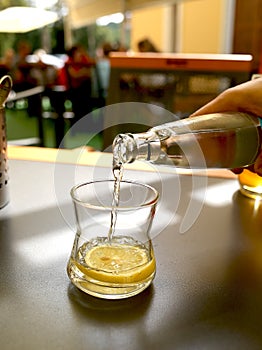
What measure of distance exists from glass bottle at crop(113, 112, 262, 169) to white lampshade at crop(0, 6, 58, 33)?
0.65 m

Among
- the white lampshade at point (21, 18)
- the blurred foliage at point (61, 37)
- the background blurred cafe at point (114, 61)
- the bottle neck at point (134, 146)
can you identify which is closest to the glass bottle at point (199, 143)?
the bottle neck at point (134, 146)

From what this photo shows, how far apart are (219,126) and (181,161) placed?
60 millimetres

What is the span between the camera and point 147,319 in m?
0.40

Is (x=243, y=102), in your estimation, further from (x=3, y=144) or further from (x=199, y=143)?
(x=3, y=144)

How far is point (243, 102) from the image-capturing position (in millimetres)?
557

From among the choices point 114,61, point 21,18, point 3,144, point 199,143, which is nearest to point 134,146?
point 199,143

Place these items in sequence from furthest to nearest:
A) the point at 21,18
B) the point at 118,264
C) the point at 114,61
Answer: the point at 114,61
the point at 21,18
the point at 118,264

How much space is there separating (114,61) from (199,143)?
2.92 ft

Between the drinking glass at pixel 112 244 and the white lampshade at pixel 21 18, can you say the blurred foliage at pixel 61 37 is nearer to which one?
the white lampshade at pixel 21 18

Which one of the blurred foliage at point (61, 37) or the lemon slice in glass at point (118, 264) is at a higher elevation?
the blurred foliage at point (61, 37)

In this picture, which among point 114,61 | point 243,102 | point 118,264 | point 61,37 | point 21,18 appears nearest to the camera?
point 118,264

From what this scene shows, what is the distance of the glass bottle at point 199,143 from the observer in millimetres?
461

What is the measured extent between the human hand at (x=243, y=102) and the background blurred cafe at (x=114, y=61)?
0.59ft

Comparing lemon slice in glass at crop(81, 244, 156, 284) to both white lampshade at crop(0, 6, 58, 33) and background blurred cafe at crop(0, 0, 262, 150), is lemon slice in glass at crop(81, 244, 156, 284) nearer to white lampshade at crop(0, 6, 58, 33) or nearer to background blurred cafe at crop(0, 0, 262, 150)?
background blurred cafe at crop(0, 0, 262, 150)
